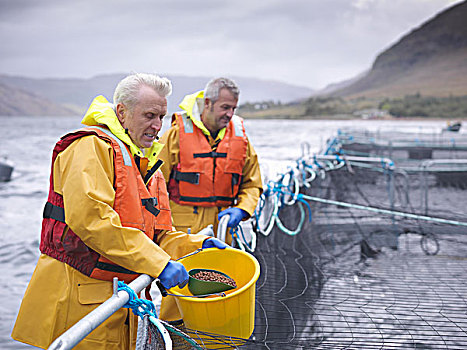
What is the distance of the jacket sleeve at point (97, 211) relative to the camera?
148 cm

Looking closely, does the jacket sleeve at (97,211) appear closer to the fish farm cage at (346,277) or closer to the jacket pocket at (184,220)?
the fish farm cage at (346,277)

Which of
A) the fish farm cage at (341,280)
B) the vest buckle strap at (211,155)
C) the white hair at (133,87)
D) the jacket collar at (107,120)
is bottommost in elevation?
the fish farm cage at (341,280)

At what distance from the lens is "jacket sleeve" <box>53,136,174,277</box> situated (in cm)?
148

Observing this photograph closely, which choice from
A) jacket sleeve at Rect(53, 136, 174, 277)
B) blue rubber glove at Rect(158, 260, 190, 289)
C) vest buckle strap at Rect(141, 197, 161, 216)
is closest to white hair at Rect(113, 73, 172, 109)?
jacket sleeve at Rect(53, 136, 174, 277)

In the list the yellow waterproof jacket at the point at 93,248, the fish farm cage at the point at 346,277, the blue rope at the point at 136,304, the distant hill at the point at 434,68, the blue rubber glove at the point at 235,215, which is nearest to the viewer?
the blue rope at the point at 136,304

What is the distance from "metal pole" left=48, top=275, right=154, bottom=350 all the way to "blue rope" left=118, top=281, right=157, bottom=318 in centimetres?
2

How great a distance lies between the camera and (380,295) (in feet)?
9.93

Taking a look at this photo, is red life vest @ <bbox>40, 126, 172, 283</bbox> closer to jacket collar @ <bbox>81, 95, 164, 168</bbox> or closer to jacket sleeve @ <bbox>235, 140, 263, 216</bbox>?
jacket collar @ <bbox>81, 95, 164, 168</bbox>

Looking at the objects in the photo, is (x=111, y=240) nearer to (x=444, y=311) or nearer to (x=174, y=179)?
(x=174, y=179)

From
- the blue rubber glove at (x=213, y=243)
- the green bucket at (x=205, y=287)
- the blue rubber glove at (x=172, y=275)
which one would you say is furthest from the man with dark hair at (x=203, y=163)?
the blue rubber glove at (x=172, y=275)

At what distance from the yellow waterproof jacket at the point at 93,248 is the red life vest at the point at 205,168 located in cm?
101

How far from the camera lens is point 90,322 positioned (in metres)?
1.15

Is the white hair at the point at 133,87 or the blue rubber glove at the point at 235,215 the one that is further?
the blue rubber glove at the point at 235,215

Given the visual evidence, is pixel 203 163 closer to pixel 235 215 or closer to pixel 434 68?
pixel 235 215
